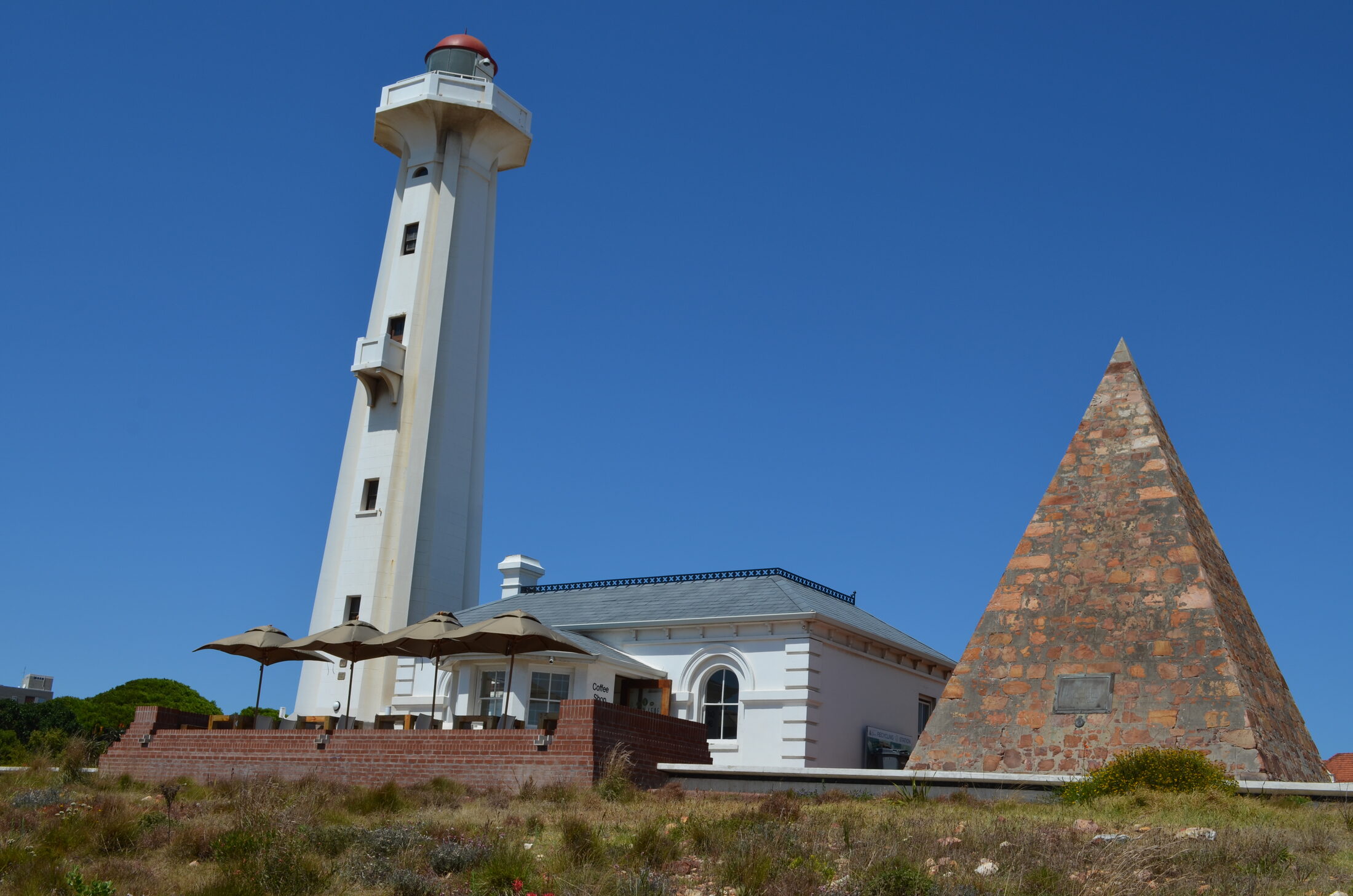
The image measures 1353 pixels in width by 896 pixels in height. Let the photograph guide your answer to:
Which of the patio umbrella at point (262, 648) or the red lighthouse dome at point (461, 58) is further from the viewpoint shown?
the red lighthouse dome at point (461, 58)

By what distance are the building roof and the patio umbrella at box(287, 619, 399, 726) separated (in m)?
27.1

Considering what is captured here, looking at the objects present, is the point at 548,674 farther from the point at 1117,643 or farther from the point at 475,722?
the point at 1117,643

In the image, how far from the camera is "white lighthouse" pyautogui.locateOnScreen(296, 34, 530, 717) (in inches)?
1299

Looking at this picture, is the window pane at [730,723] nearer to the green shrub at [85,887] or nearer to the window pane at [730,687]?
the window pane at [730,687]

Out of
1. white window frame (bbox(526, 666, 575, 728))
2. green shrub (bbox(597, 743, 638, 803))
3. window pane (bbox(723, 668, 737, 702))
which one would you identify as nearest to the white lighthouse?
white window frame (bbox(526, 666, 575, 728))

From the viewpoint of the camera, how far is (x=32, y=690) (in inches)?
3187

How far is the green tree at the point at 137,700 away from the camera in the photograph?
49.2m

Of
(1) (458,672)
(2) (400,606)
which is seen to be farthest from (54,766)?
(2) (400,606)

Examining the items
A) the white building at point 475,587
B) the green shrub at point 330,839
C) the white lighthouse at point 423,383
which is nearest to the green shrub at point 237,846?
the green shrub at point 330,839

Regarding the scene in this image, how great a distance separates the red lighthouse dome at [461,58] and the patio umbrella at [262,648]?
17986mm

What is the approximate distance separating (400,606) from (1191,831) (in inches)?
940

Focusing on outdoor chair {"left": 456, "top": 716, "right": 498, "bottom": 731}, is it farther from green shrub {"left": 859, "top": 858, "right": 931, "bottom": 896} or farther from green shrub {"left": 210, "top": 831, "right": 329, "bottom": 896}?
green shrub {"left": 859, "top": 858, "right": 931, "bottom": 896}

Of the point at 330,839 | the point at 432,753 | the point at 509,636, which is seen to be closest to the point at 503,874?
the point at 330,839

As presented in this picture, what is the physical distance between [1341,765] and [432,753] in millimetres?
30095
